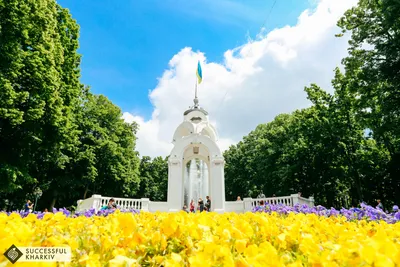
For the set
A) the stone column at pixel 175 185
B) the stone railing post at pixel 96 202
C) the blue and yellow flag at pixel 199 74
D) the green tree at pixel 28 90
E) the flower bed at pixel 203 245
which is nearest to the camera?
the flower bed at pixel 203 245

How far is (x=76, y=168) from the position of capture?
2377 cm

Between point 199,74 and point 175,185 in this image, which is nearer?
point 175,185

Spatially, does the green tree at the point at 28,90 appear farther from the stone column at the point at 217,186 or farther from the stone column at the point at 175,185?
the stone column at the point at 217,186

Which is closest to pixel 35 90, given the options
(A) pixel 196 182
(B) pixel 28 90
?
(B) pixel 28 90

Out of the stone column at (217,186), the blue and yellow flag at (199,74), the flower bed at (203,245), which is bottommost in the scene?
the flower bed at (203,245)

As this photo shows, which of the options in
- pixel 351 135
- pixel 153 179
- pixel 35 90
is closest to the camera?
pixel 35 90

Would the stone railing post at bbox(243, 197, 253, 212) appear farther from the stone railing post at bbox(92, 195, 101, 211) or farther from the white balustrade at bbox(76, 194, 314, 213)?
the stone railing post at bbox(92, 195, 101, 211)

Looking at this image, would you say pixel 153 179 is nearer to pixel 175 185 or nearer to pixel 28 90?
pixel 175 185

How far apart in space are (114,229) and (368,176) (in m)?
27.9

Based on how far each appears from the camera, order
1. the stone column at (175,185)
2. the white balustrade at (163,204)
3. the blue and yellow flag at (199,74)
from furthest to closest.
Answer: the blue and yellow flag at (199,74) < the stone column at (175,185) < the white balustrade at (163,204)

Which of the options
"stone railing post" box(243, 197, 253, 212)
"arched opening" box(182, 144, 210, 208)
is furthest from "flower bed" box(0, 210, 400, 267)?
"arched opening" box(182, 144, 210, 208)

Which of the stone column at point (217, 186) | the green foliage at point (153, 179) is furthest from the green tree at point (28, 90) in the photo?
the green foliage at point (153, 179)

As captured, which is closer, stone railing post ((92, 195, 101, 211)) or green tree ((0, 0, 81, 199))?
green tree ((0, 0, 81, 199))

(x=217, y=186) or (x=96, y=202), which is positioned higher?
(x=217, y=186)
